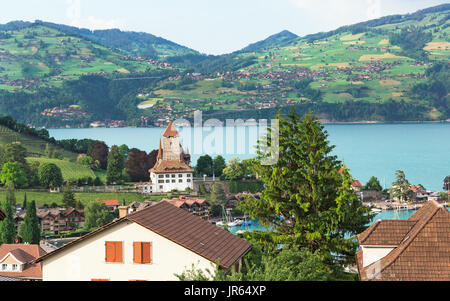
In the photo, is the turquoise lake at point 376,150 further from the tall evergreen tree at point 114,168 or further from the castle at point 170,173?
the tall evergreen tree at point 114,168

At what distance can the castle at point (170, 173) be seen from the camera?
73.4m

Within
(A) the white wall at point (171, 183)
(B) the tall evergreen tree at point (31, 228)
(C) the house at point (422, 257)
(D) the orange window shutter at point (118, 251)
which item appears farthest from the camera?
(A) the white wall at point (171, 183)

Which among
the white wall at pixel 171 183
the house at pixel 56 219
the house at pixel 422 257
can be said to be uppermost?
the house at pixel 422 257

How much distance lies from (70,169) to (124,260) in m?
69.3

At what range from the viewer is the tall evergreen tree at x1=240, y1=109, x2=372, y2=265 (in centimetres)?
1388

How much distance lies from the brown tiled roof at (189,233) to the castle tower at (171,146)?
2550 inches

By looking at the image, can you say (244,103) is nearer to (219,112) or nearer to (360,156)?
(219,112)

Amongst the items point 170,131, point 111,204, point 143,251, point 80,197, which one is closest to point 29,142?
point 170,131

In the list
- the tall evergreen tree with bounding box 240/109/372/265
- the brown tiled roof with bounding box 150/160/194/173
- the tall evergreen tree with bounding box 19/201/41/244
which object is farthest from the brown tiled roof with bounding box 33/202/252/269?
the brown tiled roof with bounding box 150/160/194/173

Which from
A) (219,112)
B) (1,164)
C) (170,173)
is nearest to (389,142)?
(219,112)

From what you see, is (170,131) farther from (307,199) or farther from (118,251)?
(118,251)

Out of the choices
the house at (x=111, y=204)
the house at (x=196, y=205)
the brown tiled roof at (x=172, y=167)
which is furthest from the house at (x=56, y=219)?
the brown tiled roof at (x=172, y=167)

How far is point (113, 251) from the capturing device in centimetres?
961

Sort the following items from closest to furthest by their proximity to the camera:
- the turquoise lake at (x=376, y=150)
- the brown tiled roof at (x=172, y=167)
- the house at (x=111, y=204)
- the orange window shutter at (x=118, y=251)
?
the orange window shutter at (x=118, y=251), the house at (x=111, y=204), the brown tiled roof at (x=172, y=167), the turquoise lake at (x=376, y=150)
